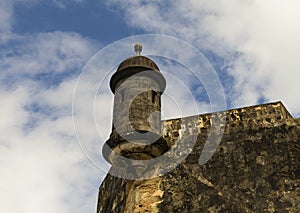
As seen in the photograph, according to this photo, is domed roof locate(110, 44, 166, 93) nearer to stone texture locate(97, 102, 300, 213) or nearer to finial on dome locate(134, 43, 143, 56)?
finial on dome locate(134, 43, 143, 56)

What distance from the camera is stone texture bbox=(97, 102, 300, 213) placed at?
25.4 ft

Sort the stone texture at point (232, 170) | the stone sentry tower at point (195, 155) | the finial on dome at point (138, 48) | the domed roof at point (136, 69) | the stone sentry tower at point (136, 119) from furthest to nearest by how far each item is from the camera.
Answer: the finial on dome at point (138, 48), the domed roof at point (136, 69), the stone sentry tower at point (136, 119), the stone sentry tower at point (195, 155), the stone texture at point (232, 170)

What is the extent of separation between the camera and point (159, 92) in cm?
963

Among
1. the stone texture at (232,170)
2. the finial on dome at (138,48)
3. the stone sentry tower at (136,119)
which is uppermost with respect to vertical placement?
the finial on dome at (138,48)

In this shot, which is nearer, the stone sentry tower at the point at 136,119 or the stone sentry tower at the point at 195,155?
the stone sentry tower at the point at 195,155

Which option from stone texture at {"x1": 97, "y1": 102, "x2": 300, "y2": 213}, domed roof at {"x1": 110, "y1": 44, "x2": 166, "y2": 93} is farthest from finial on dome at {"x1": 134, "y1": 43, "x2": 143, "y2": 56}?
stone texture at {"x1": 97, "y1": 102, "x2": 300, "y2": 213}

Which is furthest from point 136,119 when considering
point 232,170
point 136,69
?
point 232,170

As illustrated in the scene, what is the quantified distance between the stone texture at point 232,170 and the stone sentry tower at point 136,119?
408mm

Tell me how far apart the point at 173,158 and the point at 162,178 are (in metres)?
0.50

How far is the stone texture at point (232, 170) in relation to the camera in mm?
7754

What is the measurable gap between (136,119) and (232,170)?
7.00 ft

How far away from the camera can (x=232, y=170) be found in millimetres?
8258

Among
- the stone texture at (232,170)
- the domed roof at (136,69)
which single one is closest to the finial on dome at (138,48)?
the domed roof at (136,69)

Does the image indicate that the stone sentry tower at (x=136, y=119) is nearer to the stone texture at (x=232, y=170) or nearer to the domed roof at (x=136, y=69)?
the domed roof at (x=136, y=69)
